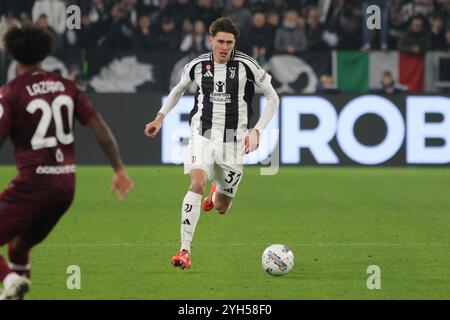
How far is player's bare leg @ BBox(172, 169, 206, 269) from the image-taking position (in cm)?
909

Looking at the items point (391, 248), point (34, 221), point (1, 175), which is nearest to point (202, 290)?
point (34, 221)

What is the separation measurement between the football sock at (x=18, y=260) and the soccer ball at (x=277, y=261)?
249cm

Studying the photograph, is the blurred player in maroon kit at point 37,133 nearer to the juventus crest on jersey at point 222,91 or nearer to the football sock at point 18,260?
the football sock at point 18,260

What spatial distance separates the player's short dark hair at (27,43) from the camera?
22.5ft

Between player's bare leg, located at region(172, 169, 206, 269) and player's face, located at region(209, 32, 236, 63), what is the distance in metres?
1.06

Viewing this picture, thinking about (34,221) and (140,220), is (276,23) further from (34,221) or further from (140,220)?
(34,221)

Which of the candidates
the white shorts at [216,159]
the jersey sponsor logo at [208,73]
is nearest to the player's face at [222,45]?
the jersey sponsor logo at [208,73]

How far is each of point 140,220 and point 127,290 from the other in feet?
15.1

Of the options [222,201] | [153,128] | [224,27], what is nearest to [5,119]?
[153,128]

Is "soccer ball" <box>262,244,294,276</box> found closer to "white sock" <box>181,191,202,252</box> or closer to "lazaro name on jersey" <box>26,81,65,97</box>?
"white sock" <box>181,191,202,252</box>

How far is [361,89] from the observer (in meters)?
19.9

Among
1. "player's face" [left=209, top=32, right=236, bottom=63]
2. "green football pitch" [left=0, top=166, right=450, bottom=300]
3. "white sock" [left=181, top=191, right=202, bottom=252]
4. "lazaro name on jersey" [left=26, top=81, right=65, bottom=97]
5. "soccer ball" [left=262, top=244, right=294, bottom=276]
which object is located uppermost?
"player's face" [left=209, top=32, right=236, bottom=63]

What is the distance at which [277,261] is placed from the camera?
910 cm

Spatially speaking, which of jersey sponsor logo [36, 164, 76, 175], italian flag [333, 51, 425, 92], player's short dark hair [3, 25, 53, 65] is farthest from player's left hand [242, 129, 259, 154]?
italian flag [333, 51, 425, 92]
